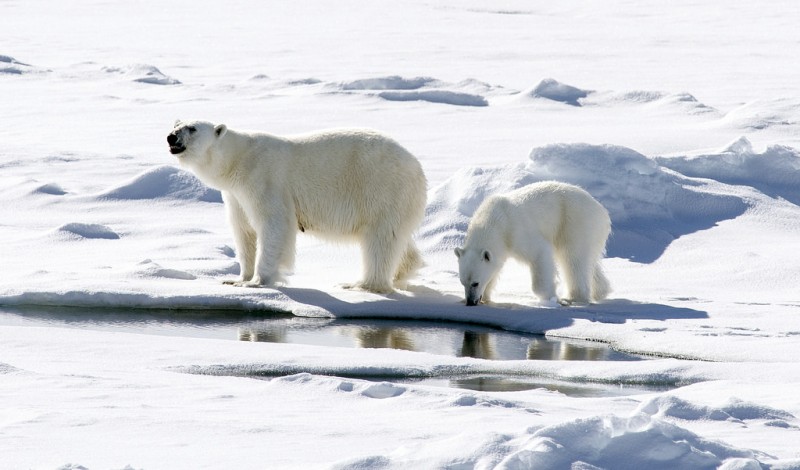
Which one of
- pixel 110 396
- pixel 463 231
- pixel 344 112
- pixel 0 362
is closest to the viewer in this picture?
pixel 110 396

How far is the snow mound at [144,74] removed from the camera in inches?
848

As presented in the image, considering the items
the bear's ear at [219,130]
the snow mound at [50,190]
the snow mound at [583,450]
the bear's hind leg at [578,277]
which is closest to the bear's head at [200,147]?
the bear's ear at [219,130]

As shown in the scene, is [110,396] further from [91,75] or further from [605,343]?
[91,75]

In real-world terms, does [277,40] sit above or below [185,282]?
above

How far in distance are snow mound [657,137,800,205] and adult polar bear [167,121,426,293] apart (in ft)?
13.4

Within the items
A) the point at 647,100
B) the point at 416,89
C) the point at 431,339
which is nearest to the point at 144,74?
the point at 416,89

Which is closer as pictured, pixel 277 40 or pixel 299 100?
pixel 299 100

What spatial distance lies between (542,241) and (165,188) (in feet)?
17.2

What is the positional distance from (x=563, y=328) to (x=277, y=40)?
2348 cm

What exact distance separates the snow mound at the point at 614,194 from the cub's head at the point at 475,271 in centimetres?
197

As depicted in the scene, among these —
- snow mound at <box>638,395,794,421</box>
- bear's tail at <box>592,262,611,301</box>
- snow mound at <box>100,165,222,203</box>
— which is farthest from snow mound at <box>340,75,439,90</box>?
snow mound at <box>638,395,794,421</box>

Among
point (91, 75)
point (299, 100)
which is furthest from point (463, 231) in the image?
point (91, 75)

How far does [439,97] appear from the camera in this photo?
18.3m

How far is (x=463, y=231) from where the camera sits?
10.2 m
